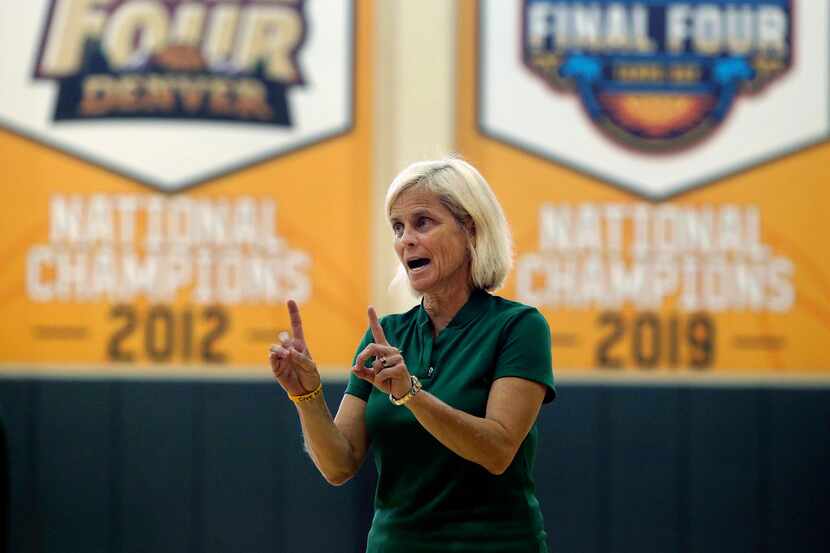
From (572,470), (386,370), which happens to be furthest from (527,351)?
(572,470)

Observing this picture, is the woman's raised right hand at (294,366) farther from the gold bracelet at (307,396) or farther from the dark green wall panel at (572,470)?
the dark green wall panel at (572,470)

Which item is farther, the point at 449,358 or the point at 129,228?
the point at 129,228

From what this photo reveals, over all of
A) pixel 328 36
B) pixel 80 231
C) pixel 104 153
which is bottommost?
pixel 80 231

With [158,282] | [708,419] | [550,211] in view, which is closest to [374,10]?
[550,211]

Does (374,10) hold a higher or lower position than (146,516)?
higher

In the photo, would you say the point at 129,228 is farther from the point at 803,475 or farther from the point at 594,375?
the point at 803,475

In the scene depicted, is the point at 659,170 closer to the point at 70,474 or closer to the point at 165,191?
the point at 165,191

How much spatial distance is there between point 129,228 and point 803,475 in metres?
2.00

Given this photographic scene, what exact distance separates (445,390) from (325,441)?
0.21 m

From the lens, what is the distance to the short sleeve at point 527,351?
156 centimetres

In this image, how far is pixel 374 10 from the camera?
310 centimetres

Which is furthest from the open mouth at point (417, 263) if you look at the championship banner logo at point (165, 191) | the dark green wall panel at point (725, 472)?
the dark green wall panel at point (725, 472)

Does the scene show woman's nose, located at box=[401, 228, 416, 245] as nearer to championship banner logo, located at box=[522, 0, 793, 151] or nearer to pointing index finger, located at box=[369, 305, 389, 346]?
pointing index finger, located at box=[369, 305, 389, 346]

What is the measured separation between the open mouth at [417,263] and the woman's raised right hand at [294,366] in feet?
0.62
